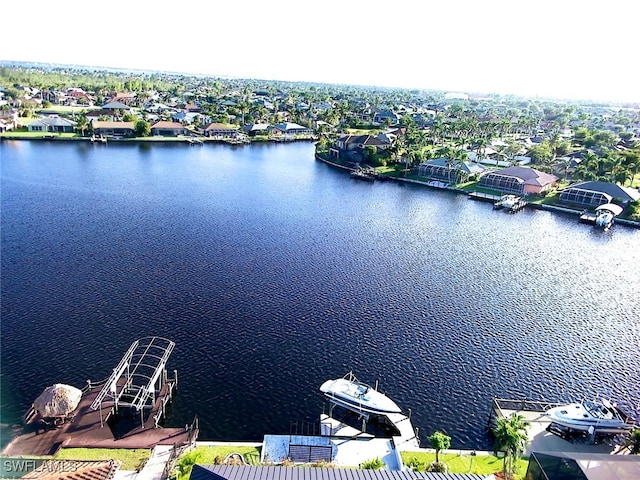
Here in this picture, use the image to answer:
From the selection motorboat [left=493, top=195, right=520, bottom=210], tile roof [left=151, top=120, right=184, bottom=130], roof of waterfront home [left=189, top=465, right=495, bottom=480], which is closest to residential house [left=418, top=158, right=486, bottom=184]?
motorboat [left=493, top=195, right=520, bottom=210]

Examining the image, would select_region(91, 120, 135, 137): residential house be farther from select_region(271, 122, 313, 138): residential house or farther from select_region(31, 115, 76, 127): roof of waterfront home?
select_region(271, 122, 313, 138): residential house

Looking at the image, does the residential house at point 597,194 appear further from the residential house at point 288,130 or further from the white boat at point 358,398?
the residential house at point 288,130

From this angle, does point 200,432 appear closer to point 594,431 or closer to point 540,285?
point 594,431

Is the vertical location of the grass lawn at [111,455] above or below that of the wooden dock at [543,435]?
below

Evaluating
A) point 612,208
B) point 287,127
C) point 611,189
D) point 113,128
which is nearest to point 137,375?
point 612,208

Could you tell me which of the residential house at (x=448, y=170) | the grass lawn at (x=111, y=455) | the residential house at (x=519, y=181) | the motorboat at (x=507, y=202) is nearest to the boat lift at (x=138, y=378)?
the grass lawn at (x=111, y=455)

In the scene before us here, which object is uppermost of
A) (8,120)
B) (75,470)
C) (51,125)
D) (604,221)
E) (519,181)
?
(519,181)

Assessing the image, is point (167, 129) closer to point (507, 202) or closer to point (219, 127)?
point (219, 127)
